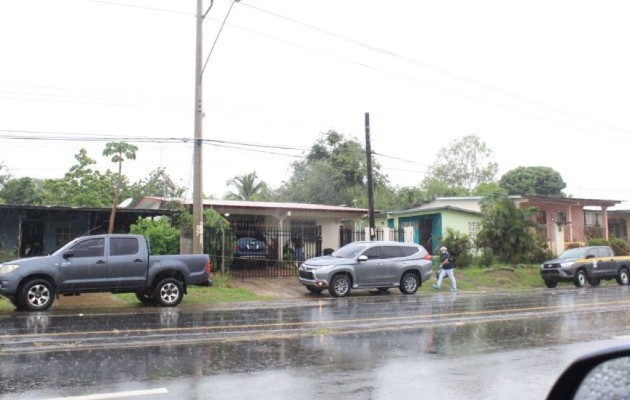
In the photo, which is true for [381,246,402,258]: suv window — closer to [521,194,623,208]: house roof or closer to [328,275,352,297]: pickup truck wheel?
[328,275,352,297]: pickup truck wheel

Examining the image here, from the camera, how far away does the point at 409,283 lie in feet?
66.1

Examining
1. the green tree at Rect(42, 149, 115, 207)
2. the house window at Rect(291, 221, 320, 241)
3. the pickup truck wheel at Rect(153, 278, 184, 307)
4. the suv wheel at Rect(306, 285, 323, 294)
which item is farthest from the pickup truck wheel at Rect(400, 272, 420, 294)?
the green tree at Rect(42, 149, 115, 207)

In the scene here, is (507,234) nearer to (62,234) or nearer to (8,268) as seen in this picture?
(62,234)

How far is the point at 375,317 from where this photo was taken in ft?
41.9

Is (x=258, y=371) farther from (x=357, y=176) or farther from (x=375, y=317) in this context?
(x=357, y=176)

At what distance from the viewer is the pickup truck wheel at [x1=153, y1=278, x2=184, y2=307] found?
15.1 meters

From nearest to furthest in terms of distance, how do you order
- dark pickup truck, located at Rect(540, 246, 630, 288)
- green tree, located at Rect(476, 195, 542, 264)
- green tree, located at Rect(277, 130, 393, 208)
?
1. dark pickup truck, located at Rect(540, 246, 630, 288)
2. green tree, located at Rect(476, 195, 542, 264)
3. green tree, located at Rect(277, 130, 393, 208)

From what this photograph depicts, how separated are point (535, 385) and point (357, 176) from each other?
3779 centimetres

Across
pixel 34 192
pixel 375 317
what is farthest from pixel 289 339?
pixel 34 192

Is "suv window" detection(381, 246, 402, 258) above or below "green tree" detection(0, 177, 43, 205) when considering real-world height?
below

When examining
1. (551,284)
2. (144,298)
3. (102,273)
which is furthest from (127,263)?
(551,284)

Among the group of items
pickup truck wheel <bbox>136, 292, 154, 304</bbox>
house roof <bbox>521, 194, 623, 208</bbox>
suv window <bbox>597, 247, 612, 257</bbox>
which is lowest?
pickup truck wheel <bbox>136, 292, 154, 304</bbox>

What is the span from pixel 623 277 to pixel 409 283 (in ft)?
38.9

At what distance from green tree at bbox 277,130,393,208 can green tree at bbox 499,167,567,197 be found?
54.0 ft
